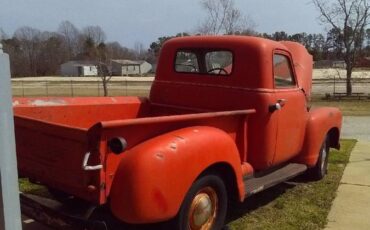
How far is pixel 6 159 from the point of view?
2.34m

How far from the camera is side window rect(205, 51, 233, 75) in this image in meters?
5.70

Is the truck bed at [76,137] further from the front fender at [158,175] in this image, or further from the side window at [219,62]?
the side window at [219,62]

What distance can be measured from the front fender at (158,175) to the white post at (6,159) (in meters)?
1.19

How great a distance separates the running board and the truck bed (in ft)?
1.37

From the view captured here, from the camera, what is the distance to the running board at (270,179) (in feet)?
16.3

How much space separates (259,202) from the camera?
5867 millimetres

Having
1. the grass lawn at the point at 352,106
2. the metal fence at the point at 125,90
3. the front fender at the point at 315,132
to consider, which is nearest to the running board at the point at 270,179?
the front fender at the point at 315,132

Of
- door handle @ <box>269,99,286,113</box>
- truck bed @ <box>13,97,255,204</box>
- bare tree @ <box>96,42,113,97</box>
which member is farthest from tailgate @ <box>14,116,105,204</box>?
bare tree @ <box>96,42,113,97</box>

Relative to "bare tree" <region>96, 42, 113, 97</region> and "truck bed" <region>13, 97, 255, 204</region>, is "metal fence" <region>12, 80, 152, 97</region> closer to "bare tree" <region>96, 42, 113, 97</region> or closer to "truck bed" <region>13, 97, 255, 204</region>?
"bare tree" <region>96, 42, 113, 97</region>

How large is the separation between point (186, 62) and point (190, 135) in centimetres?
227

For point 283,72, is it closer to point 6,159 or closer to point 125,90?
point 6,159

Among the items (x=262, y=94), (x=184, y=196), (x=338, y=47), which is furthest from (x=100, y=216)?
(x=338, y=47)

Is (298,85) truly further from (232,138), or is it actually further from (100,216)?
(100,216)

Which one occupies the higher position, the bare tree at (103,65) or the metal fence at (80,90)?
the bare tree at (103,65)
